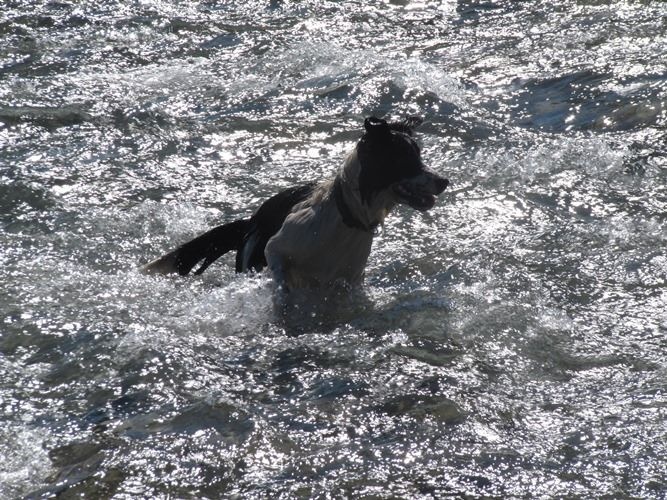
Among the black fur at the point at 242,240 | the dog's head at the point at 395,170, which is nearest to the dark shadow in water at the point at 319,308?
the black fur at the point at 242,240

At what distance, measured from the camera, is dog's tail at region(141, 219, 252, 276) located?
22.0ft

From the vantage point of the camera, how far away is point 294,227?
245 inches

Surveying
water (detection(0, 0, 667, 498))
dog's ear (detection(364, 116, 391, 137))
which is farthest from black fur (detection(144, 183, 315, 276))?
dog's ear (detection(364, 116, 391, 137))

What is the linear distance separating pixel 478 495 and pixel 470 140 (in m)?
4.93

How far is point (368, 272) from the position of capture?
681 centimetres

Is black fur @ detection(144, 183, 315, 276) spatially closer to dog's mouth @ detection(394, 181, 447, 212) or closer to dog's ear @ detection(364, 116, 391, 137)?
dog's mouth @ detection(394, 181, 447, 212)

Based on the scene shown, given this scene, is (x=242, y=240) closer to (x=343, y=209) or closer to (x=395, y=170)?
(x=343, y=209)

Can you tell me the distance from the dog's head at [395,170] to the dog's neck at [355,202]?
1.1 inches

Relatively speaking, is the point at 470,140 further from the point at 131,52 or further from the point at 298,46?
the point at 131,52

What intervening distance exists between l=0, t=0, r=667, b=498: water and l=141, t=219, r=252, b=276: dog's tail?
0.39 feet

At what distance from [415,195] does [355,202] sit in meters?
0.34

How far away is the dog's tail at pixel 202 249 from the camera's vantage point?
672 cm

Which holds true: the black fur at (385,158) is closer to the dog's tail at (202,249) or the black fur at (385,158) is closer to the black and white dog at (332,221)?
the black and white dog at (332,221)

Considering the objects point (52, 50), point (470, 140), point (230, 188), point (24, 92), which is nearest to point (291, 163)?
point (230, 188)
